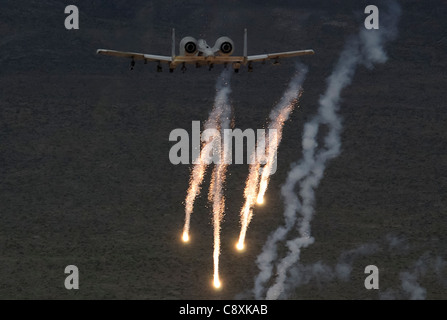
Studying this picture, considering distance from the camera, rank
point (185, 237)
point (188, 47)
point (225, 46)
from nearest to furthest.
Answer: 1. point (225, 46)
2. point (188, 47)
3. point (185, 237)

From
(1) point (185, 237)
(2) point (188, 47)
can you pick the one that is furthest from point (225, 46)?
(1) point (185, 237)

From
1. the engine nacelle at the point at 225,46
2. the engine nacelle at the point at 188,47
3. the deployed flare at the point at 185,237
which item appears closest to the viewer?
the engine nacelle at the point at 225,46

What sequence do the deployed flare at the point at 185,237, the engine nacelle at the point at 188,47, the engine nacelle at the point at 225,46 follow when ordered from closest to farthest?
the engine nacelle at the point at 225,46
the engine nacelle at the point at 188,47
the deployed flare at the point at 185,237

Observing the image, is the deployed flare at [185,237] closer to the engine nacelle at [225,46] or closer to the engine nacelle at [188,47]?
the engine nacelle at [188,47]

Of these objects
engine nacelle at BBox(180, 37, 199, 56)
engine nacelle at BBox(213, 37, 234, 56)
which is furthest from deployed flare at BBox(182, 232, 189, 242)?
engine nacelle at BBox(213, 37, 234, 56)

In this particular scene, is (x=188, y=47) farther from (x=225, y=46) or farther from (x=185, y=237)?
(x=185, y=237)

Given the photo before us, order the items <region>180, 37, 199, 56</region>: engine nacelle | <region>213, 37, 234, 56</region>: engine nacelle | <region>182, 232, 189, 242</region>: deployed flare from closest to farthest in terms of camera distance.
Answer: <region>213, 37, 234, 56</region>: engine nacelle < <region>180, 37, 199, 56</region>: engine nacelle < <region>182, 232, 189, 242</region>: deployed flare

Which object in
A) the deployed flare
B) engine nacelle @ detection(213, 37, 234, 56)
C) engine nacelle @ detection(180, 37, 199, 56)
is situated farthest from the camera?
the deployed flare

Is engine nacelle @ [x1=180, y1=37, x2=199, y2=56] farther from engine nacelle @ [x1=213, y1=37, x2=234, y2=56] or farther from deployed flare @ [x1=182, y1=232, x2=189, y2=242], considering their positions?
deployed flare @ [x1=182, y1=232, x2=189, y2=242]

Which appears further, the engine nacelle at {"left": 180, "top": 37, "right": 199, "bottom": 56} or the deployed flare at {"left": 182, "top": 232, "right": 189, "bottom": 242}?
the deployed flare at {"left": 182, "top": 232, "right": 189, "bottom": 242}

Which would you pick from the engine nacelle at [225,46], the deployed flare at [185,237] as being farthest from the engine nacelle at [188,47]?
the deployed flare at [185,237]

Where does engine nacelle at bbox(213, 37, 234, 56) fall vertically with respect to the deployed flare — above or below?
below
